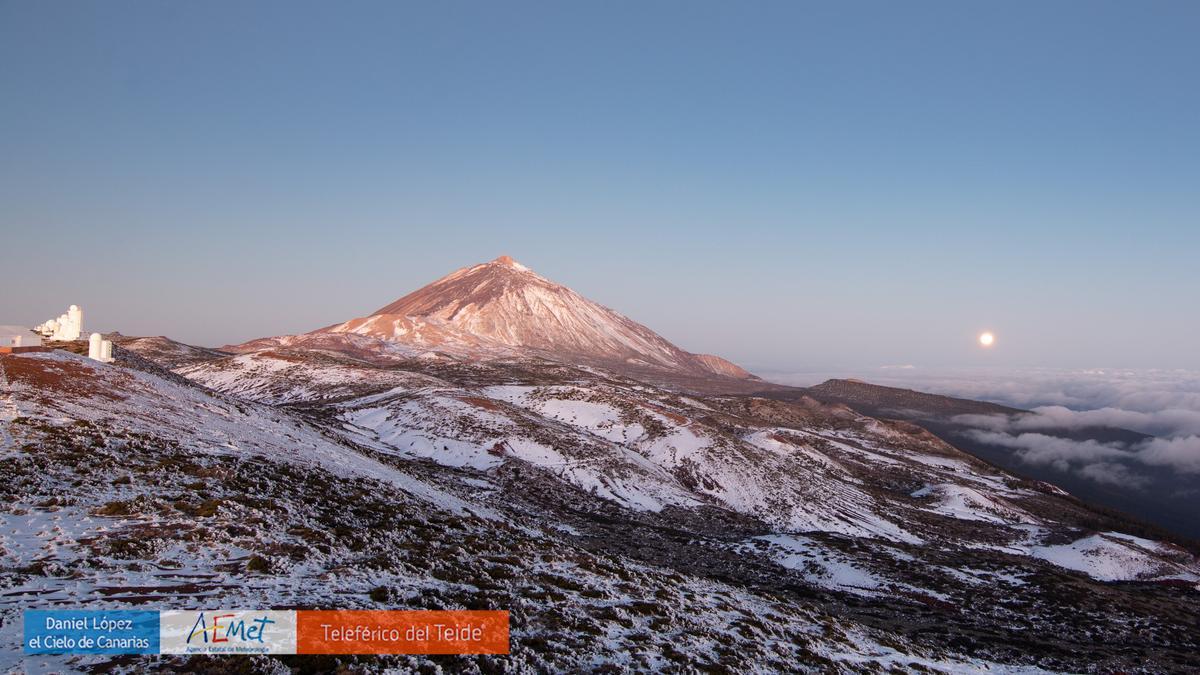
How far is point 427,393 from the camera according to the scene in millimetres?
80312

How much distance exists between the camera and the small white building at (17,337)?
124ft

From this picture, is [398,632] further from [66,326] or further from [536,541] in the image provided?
[66,326]

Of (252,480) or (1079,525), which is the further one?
(1079,525)

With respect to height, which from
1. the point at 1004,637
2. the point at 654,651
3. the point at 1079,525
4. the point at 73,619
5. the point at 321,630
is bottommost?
the point at 1079,525

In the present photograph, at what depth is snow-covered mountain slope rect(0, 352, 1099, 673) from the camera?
47.5 feet

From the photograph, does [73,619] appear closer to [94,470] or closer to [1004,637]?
[94,470]

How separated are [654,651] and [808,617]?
12561 mm

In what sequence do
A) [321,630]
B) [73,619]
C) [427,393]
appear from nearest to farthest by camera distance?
[73,619] → [321,630] → [427,393]

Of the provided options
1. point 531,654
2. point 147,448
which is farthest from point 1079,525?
point 147,448

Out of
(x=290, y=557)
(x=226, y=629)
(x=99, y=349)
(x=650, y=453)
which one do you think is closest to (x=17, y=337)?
(x=99, y=349)

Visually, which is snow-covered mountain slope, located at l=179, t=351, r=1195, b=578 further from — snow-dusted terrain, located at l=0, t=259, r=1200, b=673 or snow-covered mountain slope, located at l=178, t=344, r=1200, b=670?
snow-dusted terrain, located at l=0, t=259, r=1200, b=673

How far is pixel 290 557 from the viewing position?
711 inches

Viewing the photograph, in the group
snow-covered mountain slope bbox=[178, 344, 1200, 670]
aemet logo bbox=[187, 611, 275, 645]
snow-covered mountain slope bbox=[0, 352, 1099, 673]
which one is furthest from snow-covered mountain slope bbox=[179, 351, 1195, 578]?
aemet logo bbox=[187, 611, 275, 645]

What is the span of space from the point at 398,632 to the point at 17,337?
40445 millimetres
